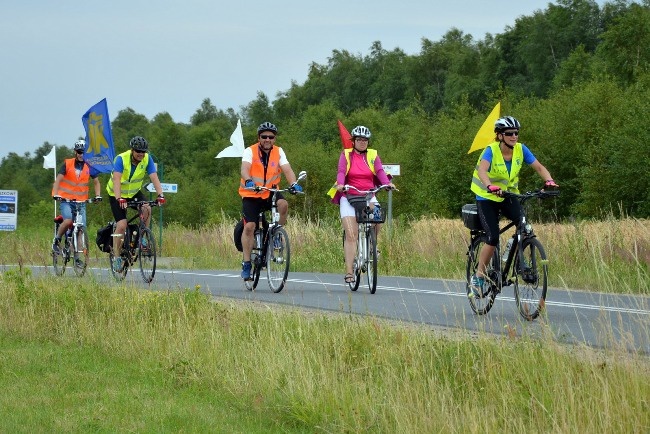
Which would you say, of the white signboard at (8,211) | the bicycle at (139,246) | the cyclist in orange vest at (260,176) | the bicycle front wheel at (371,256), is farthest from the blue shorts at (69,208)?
the white signboard at (8,211)

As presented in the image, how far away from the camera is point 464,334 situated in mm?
8656

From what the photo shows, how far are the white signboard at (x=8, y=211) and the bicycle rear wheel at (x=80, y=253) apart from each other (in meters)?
24.9

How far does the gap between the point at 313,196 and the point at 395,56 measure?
61.7 meters

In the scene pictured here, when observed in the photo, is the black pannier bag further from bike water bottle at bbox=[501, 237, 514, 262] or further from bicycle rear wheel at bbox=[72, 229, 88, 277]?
bike water bottle at bbox=[501, 237, 514, 262]

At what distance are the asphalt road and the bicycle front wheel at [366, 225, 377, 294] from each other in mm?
165

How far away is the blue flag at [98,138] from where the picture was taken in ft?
68.5

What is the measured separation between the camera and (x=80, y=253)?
19500 millimetres

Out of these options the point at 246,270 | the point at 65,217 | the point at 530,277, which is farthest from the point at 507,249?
the point at 65,217

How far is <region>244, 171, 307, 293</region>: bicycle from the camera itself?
15008mm

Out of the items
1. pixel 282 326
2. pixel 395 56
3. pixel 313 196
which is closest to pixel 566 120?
pixel 313 196

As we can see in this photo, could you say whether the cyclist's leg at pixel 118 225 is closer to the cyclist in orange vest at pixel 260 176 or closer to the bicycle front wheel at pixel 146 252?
the bicycle front wheel at pixel 146 252

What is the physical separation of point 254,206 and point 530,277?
5.12 metres

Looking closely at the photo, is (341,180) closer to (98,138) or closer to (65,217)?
(65,217)

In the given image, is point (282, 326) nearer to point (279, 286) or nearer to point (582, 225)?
point (279, 286)
